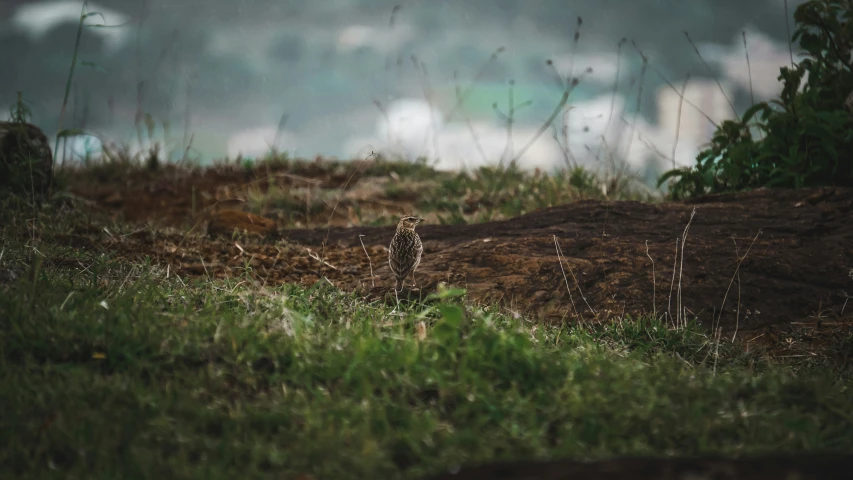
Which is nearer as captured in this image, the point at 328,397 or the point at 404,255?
the point at 328,397

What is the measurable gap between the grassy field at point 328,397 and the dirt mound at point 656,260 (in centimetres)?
119

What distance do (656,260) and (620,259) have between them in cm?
27

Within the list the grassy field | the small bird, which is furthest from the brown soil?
the grassy field

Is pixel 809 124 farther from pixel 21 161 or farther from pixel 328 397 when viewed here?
pixel 21 161

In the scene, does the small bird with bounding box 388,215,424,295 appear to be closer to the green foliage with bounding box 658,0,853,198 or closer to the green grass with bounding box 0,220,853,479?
the green grass with bounding box 0,220,853,479

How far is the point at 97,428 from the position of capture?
2678 mm

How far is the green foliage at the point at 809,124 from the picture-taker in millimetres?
6895

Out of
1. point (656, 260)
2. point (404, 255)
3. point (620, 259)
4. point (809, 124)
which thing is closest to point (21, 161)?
point (404, 255)

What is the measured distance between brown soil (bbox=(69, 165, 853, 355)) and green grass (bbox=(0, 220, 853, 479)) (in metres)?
1.26

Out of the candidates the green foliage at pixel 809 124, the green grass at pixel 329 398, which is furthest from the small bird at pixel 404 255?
the green foliage at pixel 809 124

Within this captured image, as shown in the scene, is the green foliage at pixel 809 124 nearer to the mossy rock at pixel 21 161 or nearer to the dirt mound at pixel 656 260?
the dirt mound at pixel 656 260

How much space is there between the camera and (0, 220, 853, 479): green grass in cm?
256

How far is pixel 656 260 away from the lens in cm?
565

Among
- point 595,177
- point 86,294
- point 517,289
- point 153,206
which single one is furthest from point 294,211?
point 86,294
